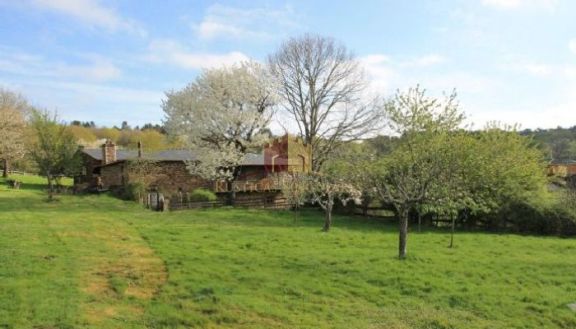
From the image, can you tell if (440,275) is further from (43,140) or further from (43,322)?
(43,140)

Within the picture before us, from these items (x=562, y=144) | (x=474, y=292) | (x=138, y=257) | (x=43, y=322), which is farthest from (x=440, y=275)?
(x=562, y=144)

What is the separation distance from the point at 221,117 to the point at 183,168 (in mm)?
7073

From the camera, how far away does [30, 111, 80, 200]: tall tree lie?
95.4 feet

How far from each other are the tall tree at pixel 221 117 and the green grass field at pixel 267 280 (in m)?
15.0

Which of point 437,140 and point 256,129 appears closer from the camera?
point 437,140

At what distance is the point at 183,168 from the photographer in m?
37.8

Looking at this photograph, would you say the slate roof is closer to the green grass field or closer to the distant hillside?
the green grass field

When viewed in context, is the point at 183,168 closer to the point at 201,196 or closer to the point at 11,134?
the point at 201,196

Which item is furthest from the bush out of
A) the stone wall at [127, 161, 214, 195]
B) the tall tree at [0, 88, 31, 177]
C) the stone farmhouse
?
the tall tree at [0, 88, 31, 177]

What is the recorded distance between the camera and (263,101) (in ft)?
114

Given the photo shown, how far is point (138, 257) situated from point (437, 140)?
10.0m

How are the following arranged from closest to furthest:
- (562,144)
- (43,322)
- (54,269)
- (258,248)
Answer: (43,322)
(54,269)
(258,248)
(562,144)

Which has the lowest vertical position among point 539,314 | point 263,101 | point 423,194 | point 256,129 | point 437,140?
point 539,314

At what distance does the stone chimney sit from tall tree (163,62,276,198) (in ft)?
30.6
